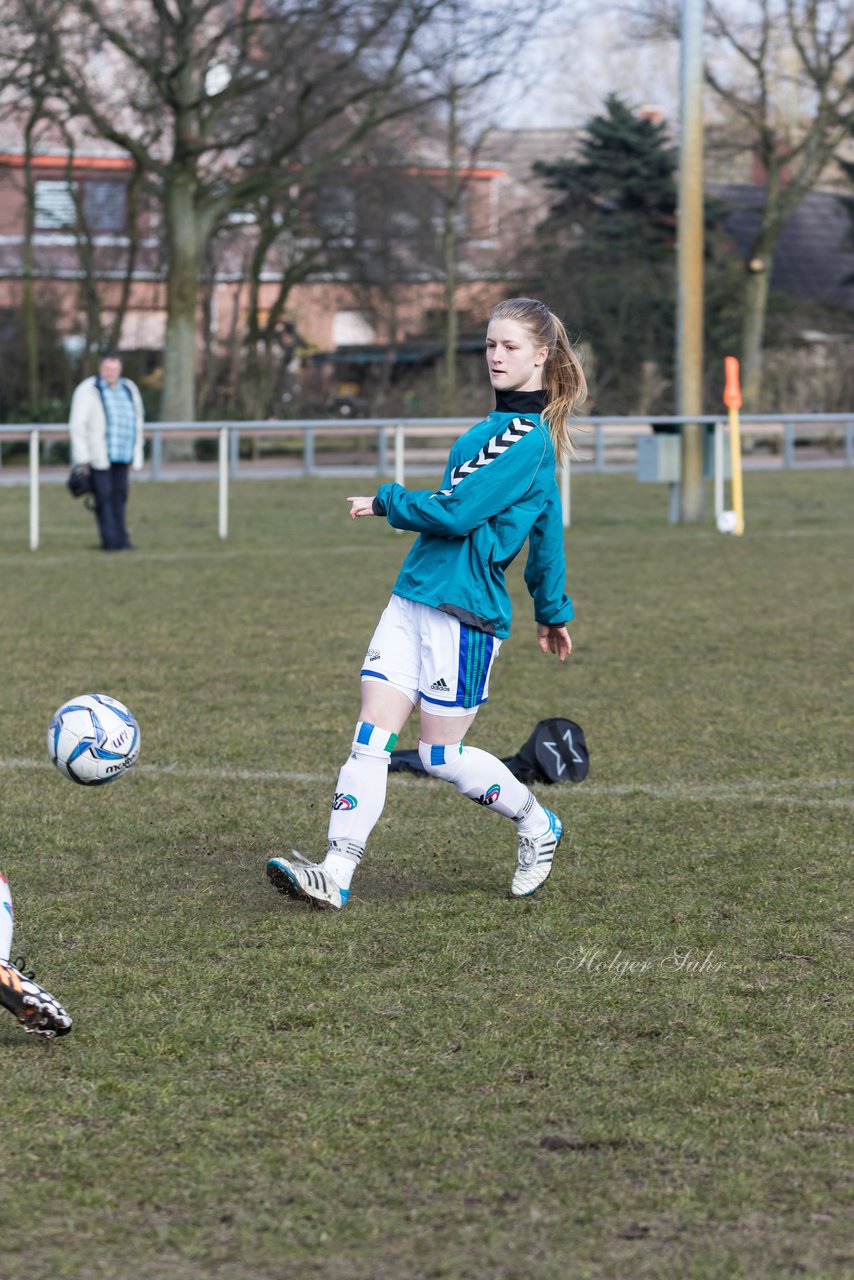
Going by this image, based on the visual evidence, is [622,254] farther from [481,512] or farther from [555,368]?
[481,512]

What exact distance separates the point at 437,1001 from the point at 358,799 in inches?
33.0

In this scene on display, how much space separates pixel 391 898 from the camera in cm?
495

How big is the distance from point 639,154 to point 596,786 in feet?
135

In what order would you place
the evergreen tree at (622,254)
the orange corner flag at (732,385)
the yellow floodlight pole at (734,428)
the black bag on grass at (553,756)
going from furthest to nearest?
the evergreen tree at (622,254) → the yellow floodlight pole at (734,428) → the orange corner flag at (732,385) → the black bag on grass at (553,756)

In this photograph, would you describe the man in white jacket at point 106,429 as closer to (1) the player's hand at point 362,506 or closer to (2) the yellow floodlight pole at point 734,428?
(2) the yellow floodlight pole at point 734,428

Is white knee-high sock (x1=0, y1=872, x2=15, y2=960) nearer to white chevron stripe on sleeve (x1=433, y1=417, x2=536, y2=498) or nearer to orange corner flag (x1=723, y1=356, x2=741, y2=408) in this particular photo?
white chevron stripe on sleeve (x1=433, y1=417, x2=536, y2=498)

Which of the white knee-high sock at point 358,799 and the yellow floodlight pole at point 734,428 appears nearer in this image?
the white knee-high sock at point 358,799

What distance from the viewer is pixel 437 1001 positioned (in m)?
4.03

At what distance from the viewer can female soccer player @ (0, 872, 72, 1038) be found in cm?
360

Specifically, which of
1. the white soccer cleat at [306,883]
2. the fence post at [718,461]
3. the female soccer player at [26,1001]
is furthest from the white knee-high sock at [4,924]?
the fence post at [718,461]

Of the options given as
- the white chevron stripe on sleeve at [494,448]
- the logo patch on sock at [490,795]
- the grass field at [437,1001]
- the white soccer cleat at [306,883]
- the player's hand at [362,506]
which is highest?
the white chevron stripe on sleeve at [494,448]

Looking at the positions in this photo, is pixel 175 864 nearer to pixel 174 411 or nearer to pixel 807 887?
pixel 807 887

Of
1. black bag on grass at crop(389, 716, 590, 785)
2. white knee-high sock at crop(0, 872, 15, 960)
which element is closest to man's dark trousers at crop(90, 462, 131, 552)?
black bag on grass at crop(389, 716, 590, 785)

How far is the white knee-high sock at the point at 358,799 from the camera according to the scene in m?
4.73
